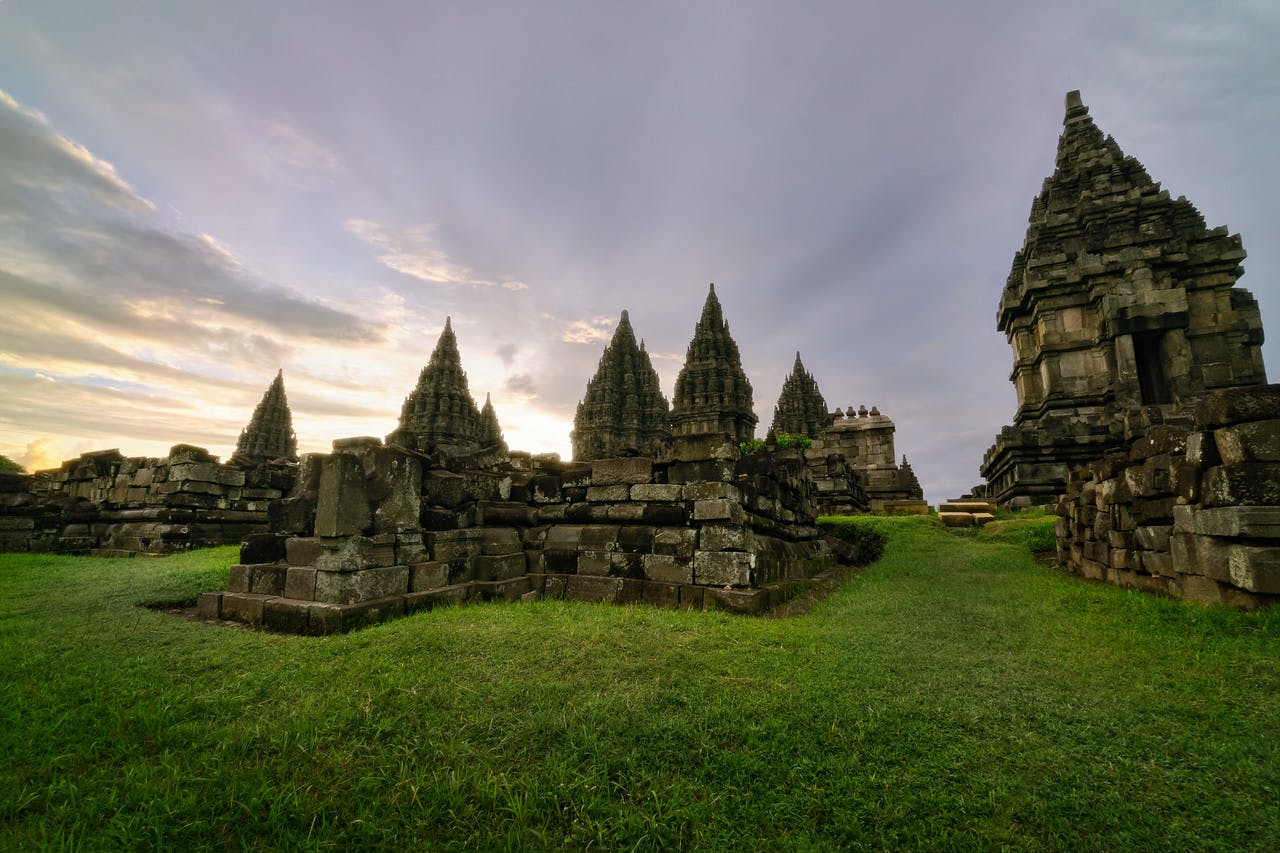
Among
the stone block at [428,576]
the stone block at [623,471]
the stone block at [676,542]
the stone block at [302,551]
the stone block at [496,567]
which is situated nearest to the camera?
the stone block at [302,551]

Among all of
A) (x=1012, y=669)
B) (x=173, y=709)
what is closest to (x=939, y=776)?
(x=1012, y=669)

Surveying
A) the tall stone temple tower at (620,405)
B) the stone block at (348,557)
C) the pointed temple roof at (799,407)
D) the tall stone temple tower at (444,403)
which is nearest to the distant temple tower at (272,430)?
the tall stone temple tower at (444,403)

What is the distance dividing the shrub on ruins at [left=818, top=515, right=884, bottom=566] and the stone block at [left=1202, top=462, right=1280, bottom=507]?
5.79 meters

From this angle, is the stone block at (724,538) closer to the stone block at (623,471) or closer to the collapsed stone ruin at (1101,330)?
the stone block at (623,471)

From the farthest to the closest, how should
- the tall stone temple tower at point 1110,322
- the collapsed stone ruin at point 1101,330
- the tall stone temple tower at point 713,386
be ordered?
1. the tall stone temple tower at point 713,386
2. the tall stone temple tower at point 1110,322
3. the collapsed stone ruin at point 1101,330

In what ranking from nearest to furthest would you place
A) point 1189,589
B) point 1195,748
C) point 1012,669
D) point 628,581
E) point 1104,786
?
point 1104,786
point 1195,748
point 1012,669
point 1189,589
point 628,581

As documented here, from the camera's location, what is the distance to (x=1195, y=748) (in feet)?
7.59

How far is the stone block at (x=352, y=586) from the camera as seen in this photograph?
4.68 m

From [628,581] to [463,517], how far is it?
213 cm

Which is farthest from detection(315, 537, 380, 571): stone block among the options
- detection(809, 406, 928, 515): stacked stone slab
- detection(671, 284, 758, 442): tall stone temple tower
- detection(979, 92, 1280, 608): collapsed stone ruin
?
detection(671, 284, 758, 442): tall stone temple tower

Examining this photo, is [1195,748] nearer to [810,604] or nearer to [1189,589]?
[1189,589]

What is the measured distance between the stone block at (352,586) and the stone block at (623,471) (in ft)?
8.66

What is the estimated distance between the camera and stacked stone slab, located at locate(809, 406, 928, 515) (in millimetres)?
17609

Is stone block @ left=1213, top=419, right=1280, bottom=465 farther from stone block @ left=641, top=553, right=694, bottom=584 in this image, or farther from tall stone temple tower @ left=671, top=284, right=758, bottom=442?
tall stone temple tower @ left=671, top=284, right=758, bottom=442
